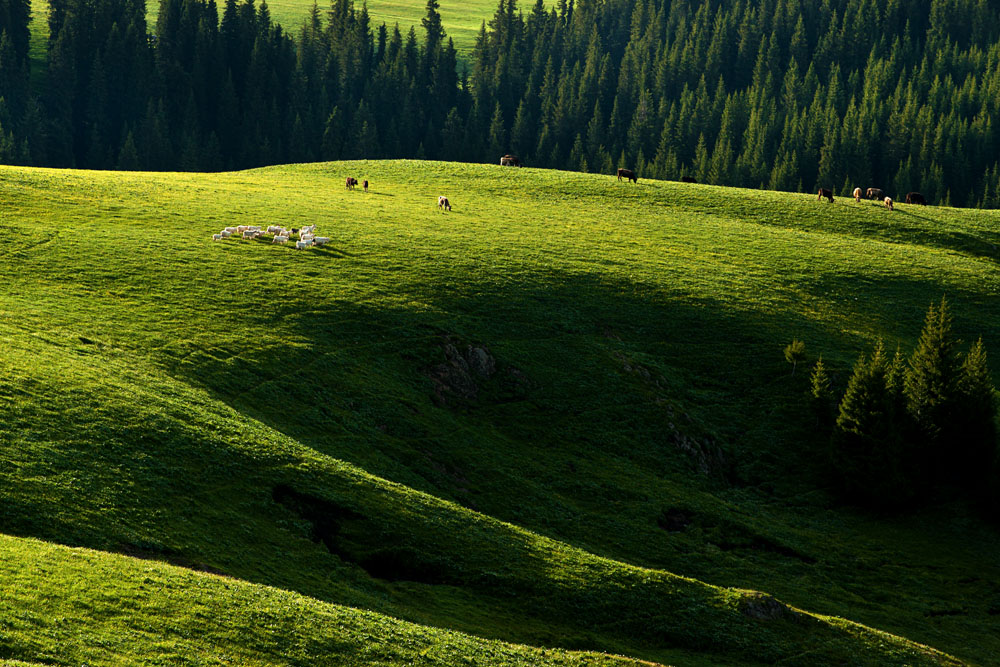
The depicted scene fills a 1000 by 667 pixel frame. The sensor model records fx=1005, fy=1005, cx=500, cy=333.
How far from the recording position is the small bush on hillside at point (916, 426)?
2030 inches

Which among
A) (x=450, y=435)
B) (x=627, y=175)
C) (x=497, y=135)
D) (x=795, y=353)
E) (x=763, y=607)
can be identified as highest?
(x=497, y=135)

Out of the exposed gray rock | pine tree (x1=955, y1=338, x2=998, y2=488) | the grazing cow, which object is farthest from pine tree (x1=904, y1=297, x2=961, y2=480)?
the grazing cow

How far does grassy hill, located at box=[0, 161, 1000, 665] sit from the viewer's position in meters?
30.1

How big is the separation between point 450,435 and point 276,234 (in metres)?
24.1

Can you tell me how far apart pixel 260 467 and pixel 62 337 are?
13.0 meters

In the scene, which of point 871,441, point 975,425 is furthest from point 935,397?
point 871,441

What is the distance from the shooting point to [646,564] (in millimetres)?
41031

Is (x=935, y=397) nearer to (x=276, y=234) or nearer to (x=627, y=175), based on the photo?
(x=276, y=234)

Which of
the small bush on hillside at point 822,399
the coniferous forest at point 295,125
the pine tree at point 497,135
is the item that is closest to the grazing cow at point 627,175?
the small bush on hillside at point 822,399

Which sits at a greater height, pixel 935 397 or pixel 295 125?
pixel 295 125

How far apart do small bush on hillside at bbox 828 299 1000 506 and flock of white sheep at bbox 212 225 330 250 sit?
102 feet

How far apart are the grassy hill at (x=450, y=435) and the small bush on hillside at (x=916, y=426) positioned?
6.43ft

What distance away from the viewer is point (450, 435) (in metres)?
46.0

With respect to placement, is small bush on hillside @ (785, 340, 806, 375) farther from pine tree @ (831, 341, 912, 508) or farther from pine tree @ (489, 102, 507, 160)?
pine tree @ (489, 102, 507, 160)
